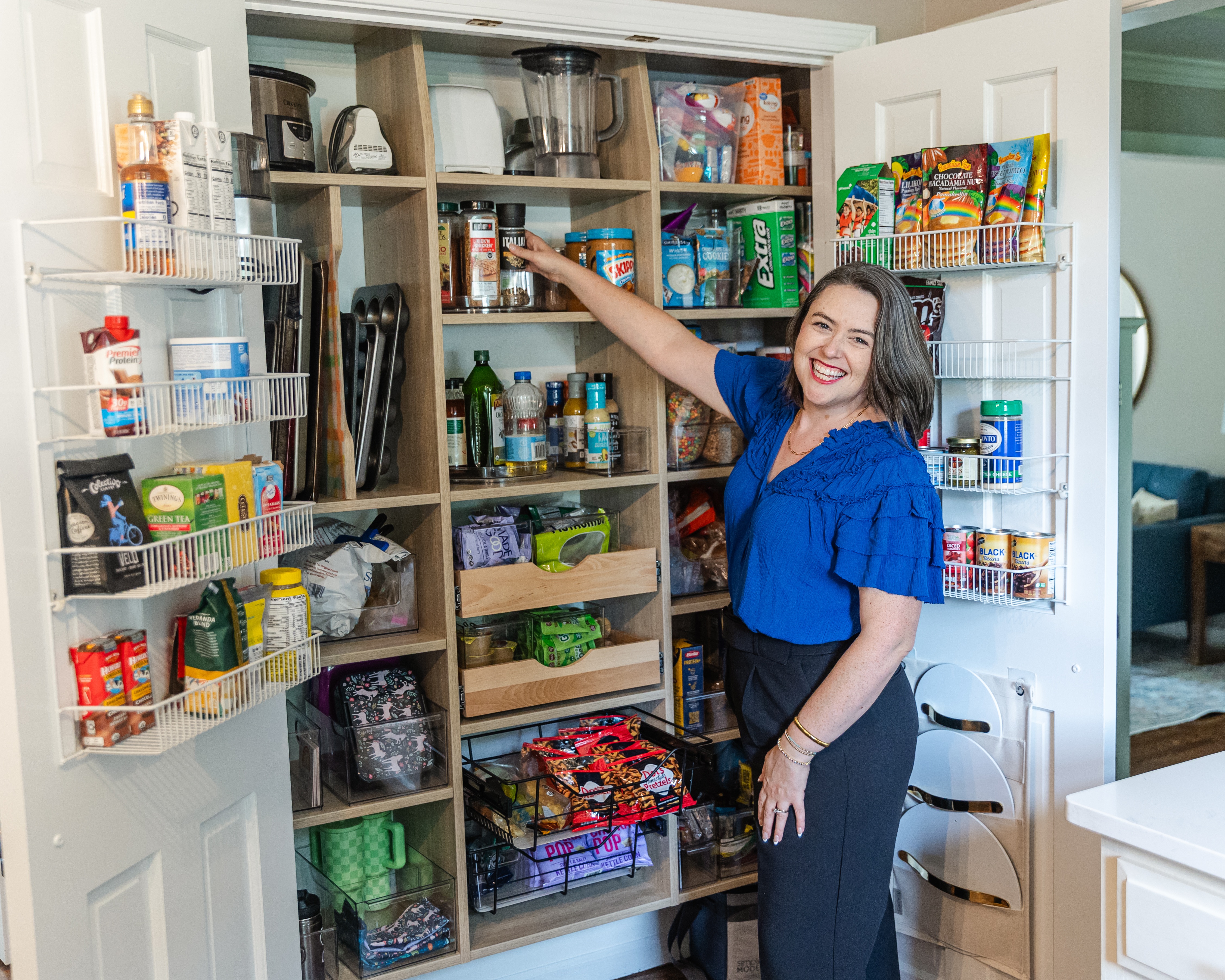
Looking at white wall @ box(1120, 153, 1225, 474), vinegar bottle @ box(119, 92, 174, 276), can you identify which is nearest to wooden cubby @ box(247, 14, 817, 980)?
vinegar bottle @ box(119, 92, 174, 276)

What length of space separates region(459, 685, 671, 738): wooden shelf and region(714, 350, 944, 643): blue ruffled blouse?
0.49 m

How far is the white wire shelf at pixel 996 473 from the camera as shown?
209 centimetres

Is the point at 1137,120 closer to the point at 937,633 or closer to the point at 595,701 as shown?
the point at 937,633

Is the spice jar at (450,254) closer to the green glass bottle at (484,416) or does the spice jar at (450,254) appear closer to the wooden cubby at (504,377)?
the wooden cubby at (504,377)

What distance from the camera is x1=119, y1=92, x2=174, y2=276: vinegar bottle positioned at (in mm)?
1328

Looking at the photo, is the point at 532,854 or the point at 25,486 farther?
the point at 532,854

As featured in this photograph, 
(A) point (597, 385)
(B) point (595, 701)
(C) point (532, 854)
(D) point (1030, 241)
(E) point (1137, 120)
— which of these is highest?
(E) point (1137, 120)

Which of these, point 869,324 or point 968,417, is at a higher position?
point 869,324

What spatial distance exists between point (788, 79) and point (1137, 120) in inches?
35.7

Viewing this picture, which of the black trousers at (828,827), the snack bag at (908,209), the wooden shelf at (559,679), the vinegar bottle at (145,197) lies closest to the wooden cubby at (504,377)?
the wooden shelf at (559,679)

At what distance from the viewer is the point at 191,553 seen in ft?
4.57

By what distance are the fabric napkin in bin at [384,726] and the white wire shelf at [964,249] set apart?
1245 mm

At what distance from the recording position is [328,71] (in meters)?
2.29

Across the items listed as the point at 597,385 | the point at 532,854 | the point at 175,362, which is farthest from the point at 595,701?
the point at 175,362
